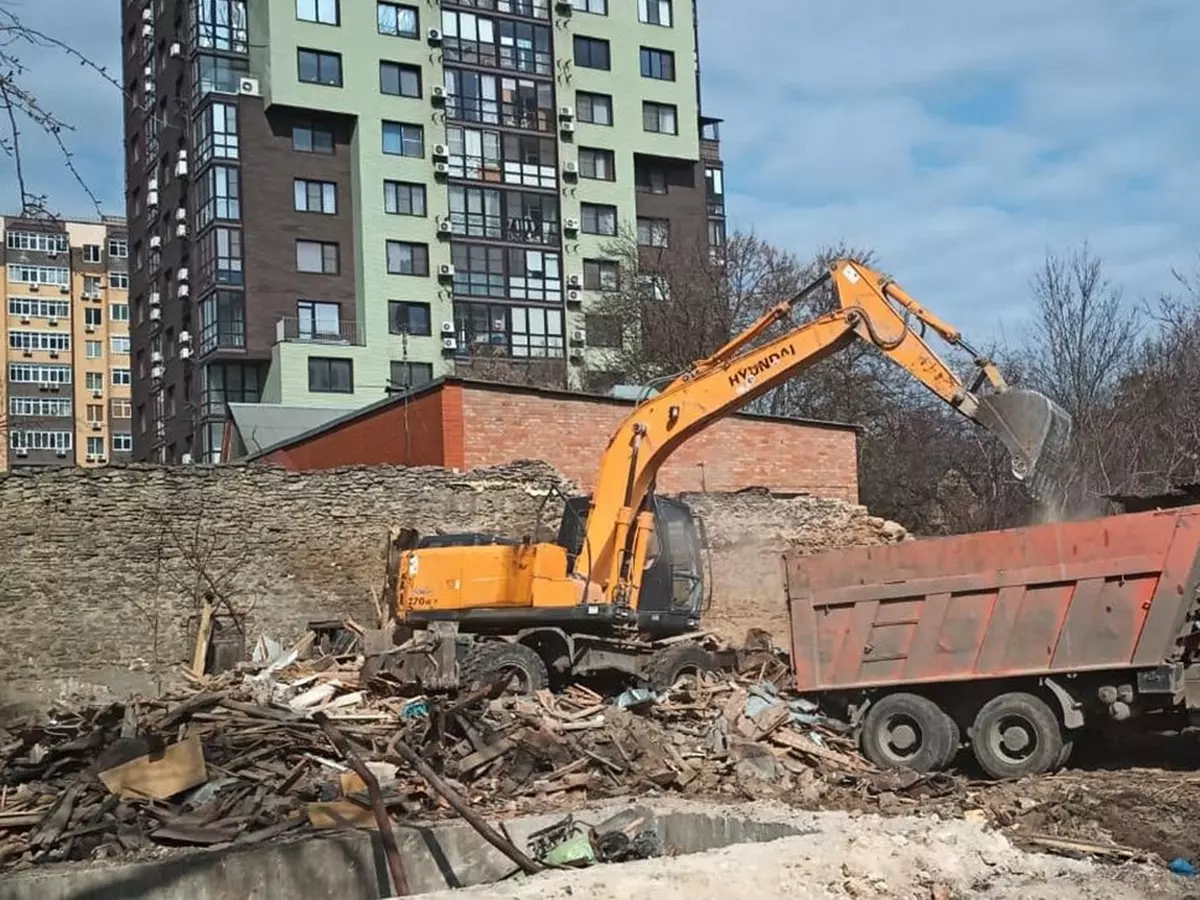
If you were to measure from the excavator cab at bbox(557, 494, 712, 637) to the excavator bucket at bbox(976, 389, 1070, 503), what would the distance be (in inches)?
182

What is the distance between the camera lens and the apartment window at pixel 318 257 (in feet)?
167

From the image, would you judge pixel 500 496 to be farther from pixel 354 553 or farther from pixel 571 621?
pixel 571 621

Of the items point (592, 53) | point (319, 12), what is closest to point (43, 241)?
point (319, 12)

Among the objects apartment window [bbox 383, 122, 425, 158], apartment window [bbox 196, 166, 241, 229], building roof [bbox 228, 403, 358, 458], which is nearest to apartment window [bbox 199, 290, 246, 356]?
apartment window [bbox 196, 166, 241, 229]

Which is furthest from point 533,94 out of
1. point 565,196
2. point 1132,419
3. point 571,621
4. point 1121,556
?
point 1121,556

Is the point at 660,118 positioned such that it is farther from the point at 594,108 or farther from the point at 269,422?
the point at 269,422

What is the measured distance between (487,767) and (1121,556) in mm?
5825

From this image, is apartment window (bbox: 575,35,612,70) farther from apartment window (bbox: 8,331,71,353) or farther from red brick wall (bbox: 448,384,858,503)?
apartment window (bbox: 8,331,71,353)

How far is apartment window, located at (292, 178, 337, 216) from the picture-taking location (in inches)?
2000

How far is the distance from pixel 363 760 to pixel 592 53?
49.9 meters

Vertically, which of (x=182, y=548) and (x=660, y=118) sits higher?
(x=660, y=118)

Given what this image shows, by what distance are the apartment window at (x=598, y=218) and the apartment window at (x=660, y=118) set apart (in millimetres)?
4091

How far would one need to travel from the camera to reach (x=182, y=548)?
20297 millimetres

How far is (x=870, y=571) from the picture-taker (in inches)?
503
